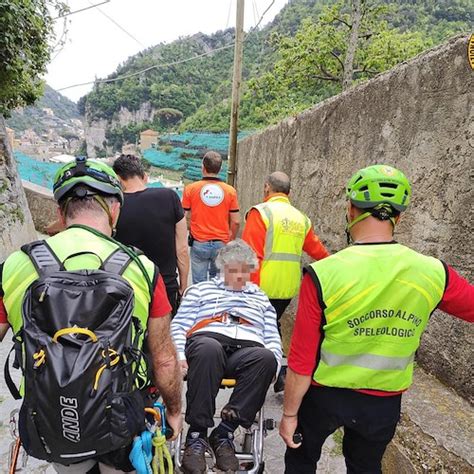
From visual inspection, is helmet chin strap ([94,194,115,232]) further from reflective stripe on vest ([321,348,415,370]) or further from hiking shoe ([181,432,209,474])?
hiking shoe ([181,432,209,474])

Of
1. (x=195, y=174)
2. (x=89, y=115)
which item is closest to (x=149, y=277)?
(x=195, y=174)

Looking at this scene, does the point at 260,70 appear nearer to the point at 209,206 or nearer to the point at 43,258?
the point at 209,206

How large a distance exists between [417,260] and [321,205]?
278 cm

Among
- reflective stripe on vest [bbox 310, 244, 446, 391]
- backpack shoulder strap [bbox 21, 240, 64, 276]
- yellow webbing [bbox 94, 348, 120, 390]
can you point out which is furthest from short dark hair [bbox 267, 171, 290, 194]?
yellow webbing [bbox 94, 348, 120, 390]

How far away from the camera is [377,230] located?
5.65 ft

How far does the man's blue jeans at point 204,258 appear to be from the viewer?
4629 mm

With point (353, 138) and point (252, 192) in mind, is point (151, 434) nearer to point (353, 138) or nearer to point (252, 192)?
point (353, 138)

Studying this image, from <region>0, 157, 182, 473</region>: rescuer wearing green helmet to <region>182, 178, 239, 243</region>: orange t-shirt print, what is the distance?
9.46 feet

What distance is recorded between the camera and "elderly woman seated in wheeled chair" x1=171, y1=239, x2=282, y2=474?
2146 mm

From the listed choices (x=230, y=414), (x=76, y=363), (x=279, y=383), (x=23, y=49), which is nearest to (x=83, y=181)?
(x=76, y=363)

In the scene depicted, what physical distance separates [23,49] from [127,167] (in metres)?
3.35

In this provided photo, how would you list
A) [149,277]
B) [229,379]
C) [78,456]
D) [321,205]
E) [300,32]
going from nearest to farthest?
[78,456] → [149,277] → [229,379] → [321,205] → [300,32]

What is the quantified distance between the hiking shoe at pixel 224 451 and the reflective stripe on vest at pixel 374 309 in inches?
28.8

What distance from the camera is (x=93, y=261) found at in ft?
4.61
